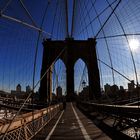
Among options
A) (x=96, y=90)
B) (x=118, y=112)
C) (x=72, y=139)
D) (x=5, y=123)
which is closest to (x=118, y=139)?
(x=72, y=139)

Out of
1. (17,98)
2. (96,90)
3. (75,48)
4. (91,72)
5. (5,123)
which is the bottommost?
(5,123)

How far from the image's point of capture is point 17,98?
910 inches

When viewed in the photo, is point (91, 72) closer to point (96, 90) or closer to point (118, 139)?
point (96, 90)

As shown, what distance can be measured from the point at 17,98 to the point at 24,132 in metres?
15.3

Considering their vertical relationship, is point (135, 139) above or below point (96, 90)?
below

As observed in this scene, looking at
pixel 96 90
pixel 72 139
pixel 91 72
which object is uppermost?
pixel 91 72

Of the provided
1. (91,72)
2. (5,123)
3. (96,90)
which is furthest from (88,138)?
(91,72)

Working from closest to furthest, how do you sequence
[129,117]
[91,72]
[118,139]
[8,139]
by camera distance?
[8,139] → [118,139] → [129,117] → [91,72]

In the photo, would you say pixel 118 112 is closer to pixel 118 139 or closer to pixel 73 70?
pixel 118 139

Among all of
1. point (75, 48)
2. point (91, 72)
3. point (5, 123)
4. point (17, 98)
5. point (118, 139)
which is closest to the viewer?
point (5, 123)

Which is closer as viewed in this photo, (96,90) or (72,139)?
(72,139)

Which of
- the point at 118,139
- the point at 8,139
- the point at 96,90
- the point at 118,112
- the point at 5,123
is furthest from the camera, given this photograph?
the point at 96,90

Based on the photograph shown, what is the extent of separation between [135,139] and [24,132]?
3.13 meters

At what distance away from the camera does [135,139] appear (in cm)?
735
